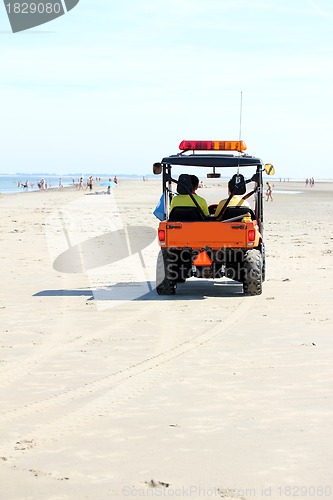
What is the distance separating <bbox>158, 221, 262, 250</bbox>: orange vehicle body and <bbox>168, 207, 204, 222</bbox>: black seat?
295 mm

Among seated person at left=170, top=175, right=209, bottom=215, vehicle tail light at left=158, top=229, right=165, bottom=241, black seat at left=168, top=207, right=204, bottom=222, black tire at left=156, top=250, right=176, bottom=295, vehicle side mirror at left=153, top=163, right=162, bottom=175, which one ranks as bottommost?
black tire at left=156, top=250, right=176, bottom=295

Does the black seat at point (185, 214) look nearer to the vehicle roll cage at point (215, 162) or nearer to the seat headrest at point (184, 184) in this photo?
the vehicle roll cage at point (215, 162)

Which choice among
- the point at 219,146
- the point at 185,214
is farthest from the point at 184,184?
the point at 219,146

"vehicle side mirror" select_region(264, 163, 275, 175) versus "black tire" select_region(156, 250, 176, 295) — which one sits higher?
"vehicle side mirror" select_region(264, 163, 275, 175)

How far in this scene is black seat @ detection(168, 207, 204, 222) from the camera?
11.9 metres

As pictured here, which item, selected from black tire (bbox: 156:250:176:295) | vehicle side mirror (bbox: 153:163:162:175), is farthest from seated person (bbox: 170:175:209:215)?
black tire (bbox: 156:250:176:295)

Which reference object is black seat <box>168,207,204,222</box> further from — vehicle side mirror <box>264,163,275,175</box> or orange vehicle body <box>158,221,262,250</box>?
vehicle side mirror <box>264,163,275,175</box>

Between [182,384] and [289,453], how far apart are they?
1815 mm

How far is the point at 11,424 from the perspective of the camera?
5.53 m

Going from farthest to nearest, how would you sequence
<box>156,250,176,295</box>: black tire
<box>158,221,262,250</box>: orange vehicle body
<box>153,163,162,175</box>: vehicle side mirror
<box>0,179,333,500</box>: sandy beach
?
<box>153,163,162,175</box>: vehicle side mirror < <box>156,250,176,295</box>: black tire < <box>158,221,262,250</box>: orange vehicle body < <box>0,179,333,500</box>: sandy beach

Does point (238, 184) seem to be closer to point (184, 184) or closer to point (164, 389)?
point (184, 184)

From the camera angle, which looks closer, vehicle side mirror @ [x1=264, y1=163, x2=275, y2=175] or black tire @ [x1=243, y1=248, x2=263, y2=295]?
black tire @ [x1=243, y1=248, x2=263, y2=295]

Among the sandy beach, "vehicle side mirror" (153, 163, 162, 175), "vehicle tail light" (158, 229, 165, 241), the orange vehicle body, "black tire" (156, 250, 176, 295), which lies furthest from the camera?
"vehicle side mirror" (153, 163, 162, 175)

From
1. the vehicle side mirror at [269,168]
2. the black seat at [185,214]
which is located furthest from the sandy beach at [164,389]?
the vehicle side mirror at [269,168]
